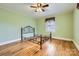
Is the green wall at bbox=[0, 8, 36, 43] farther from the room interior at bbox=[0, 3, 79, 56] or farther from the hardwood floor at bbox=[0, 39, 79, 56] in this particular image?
the hardwood floor at bbox=[0, 39, 79, 56]

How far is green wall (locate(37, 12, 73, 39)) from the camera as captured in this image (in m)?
2.82

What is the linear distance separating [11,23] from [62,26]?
Result: 2.16 m

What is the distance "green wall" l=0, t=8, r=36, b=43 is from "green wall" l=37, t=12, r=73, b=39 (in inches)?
14.6

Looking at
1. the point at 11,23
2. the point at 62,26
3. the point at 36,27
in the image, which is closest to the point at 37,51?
the point at 36,27

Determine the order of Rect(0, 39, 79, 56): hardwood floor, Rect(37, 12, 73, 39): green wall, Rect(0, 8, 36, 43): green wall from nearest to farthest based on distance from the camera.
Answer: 1. Rect(0, 39, 79, 56): hardwood floor
2. Rect(0, 8, 36, 43): green wall
3. Rect(37, 12, 73, 39): green wall

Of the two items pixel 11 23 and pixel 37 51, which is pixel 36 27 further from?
pixel 37 51

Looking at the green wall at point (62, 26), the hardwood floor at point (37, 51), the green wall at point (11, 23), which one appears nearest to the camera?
the hardwood floor at point (37, 51)

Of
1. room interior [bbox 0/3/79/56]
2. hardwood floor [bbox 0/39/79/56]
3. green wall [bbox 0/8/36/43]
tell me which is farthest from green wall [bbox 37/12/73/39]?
hardwood floor [bbox 0/39/79/56]

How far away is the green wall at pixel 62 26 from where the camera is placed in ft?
9.25

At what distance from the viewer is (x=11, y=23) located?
106 inches

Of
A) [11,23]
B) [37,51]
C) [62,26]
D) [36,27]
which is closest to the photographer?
[37,51]

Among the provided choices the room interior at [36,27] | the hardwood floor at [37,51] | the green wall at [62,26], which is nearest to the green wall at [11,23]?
the room interior at [36,27]

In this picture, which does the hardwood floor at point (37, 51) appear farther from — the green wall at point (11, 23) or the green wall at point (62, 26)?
the green wall at point (62, 26)

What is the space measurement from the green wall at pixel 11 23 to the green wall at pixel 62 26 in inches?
14.6
